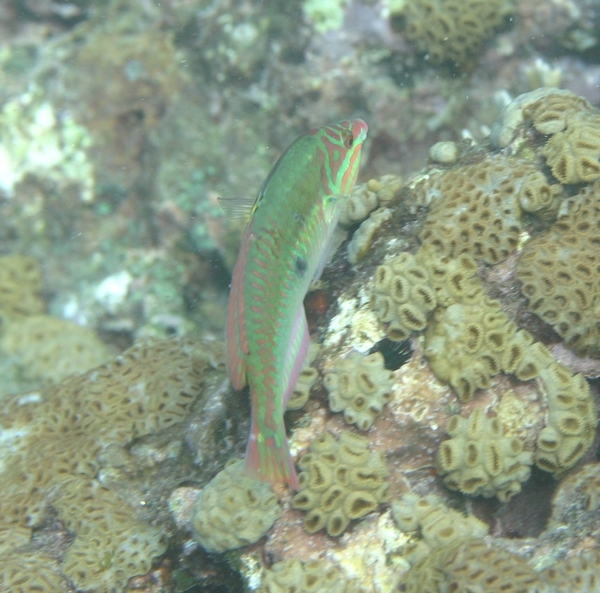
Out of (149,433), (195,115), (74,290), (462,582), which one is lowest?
(74,290)

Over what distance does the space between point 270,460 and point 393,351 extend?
899mm

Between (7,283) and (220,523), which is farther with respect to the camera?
(7,283)

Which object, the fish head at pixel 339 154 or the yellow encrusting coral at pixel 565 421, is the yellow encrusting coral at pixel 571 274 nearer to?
the yellow encrusting coral at pixel 565 421

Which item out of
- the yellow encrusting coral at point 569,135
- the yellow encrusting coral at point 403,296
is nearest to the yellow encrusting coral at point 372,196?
the yellow encrusting coral at point 403,296

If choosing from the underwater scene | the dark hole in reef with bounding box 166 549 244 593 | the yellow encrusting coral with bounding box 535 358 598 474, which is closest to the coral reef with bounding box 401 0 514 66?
the underwater scene

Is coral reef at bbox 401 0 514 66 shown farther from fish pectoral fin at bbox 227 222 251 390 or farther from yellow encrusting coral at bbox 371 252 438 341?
fish pectoral fin at bbox 227 222 251 390

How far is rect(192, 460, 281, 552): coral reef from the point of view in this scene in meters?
2.49

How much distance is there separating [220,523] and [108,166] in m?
5.41

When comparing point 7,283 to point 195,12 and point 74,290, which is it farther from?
point 195,12

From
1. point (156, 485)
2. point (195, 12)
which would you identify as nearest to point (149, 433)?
point (156, 485)

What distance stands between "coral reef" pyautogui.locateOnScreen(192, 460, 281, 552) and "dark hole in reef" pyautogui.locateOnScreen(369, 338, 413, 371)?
33.0 inches

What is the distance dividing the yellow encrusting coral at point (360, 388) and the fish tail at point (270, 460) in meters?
0.53

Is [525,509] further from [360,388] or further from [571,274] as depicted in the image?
[571,274]

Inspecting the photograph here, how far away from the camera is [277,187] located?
2.45 metres
